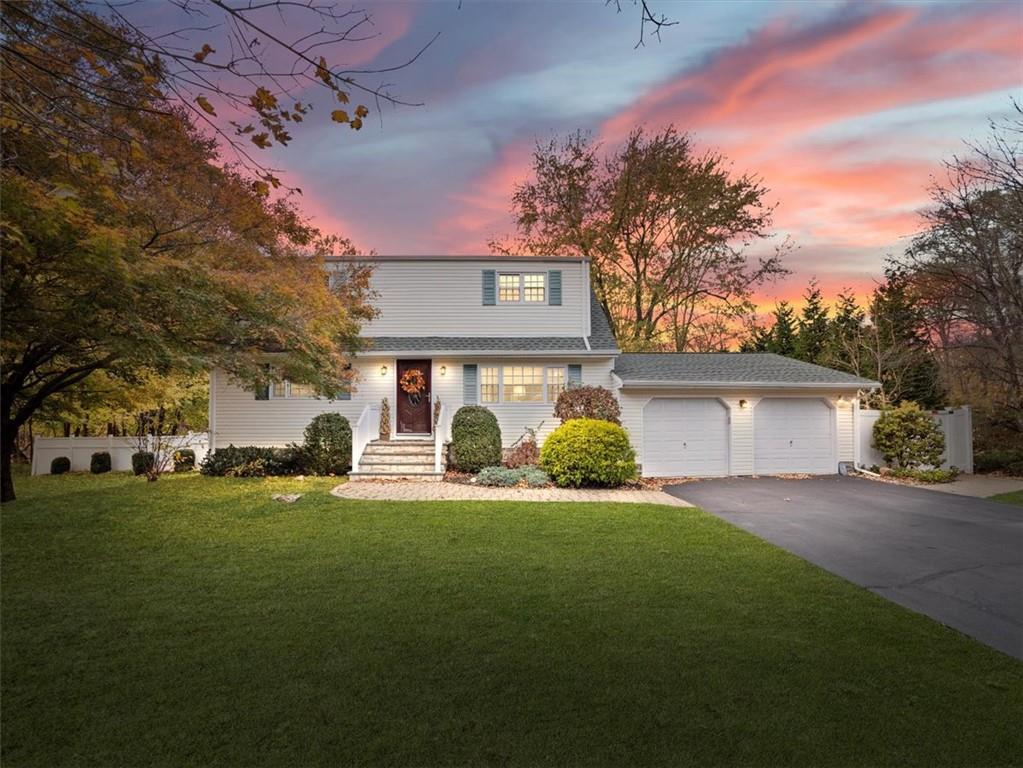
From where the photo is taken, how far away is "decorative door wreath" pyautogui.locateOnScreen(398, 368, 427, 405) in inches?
560

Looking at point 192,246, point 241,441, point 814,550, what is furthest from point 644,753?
point 241,441

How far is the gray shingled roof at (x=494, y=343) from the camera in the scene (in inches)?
546

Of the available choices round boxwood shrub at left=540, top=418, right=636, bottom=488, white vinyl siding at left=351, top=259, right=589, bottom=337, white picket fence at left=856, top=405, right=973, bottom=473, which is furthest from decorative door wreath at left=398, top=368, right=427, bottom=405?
white picket fence at left=856, top=405, right=973, bottom=473

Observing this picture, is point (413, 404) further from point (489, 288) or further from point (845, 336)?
point (845, 336)

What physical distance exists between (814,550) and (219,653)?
6.48 meters

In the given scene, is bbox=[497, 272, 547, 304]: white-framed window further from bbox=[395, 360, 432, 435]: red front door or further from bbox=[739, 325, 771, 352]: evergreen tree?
bbox=[739, 325, 771, 352]: evergreen tree

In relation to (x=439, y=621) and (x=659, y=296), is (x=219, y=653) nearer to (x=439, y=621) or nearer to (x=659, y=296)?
(x=439, y=621)

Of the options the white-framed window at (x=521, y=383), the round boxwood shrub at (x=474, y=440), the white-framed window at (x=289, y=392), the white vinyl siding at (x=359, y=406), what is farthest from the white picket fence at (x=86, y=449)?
the white-framed window at (x=521, y=383)

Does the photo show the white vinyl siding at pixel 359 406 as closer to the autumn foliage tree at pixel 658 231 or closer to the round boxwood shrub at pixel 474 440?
the round boxwood shrub at pixel 474 440

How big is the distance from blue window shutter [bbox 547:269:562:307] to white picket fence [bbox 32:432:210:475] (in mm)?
10897

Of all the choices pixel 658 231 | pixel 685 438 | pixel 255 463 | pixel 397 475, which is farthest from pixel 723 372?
pixel 255 463

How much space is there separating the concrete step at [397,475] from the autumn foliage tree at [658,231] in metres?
13.1

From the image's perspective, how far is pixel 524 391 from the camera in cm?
1427

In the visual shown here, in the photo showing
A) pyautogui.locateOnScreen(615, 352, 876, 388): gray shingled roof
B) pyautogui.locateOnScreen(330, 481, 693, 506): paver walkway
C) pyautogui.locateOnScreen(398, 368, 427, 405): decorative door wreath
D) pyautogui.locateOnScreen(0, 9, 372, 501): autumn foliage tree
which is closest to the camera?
pyautogui.locateOnScreen(0, 9, 372, 501): autumn foliage tree
